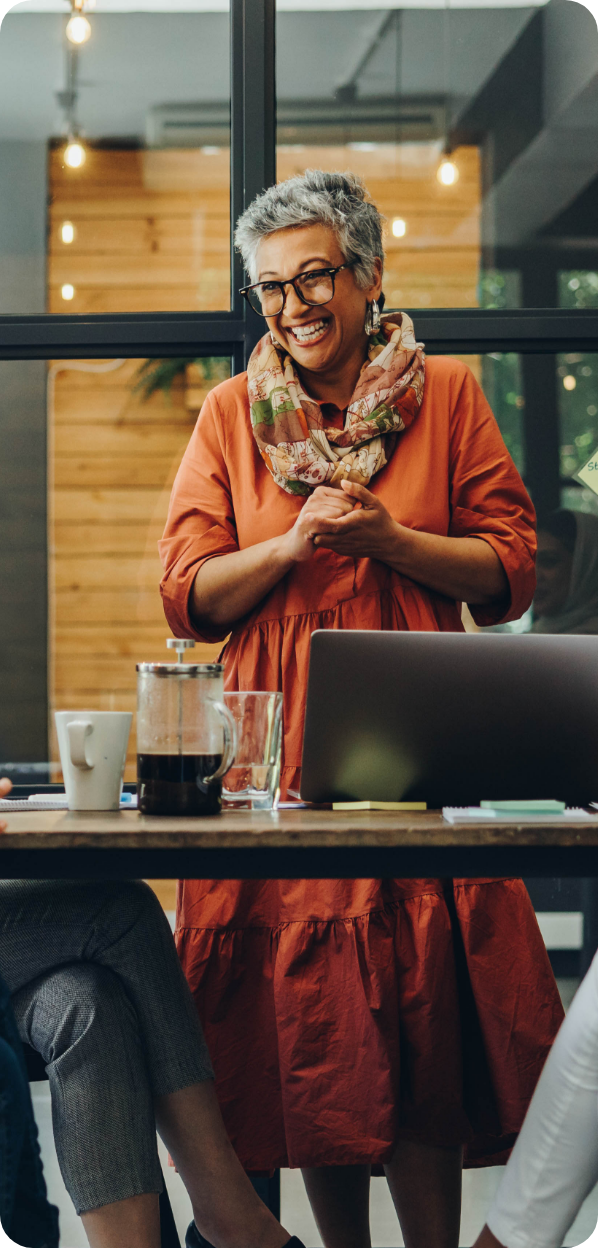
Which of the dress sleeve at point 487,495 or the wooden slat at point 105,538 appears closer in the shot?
the dress sleeve at point 487,495

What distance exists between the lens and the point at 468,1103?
5.33ft

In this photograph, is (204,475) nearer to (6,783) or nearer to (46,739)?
(6,783)

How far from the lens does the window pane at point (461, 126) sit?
101 inches

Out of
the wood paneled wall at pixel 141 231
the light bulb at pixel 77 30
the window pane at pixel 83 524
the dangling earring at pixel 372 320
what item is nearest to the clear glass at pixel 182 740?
the dangling earring at pixel 372 320

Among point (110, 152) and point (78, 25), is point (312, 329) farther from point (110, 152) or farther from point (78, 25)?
→ point (78, 25)

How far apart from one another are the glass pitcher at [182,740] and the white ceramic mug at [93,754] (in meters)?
0.03

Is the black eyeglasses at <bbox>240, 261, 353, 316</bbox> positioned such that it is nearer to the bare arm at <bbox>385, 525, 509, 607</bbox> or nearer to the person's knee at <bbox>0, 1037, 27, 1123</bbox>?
the bare arm at <bbox>385, 525, 509, 607</bbox>

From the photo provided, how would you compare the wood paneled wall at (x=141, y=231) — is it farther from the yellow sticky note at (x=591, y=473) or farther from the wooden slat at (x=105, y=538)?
the yellow sticky note at (x=591, y=473)

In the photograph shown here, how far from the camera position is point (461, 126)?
2.61 metres

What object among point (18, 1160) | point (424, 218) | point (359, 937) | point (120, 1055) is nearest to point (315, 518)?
point (359, 937)

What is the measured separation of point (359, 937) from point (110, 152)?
1.97m

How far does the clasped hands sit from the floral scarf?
0.20m

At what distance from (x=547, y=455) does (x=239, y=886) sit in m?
1.45

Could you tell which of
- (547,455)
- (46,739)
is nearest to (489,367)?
(547,455)
